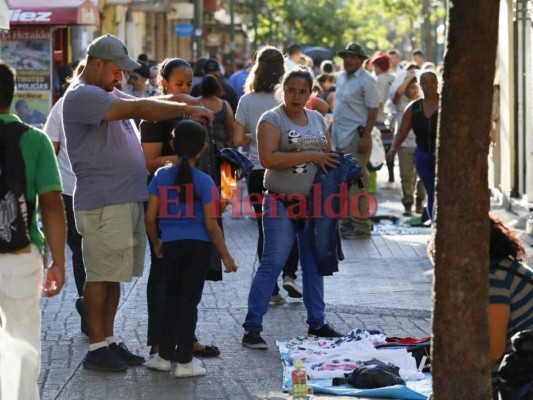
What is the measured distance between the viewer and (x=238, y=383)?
27.4 feet

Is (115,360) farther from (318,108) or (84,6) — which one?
(84,6)

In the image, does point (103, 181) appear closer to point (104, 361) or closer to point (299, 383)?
point (104, 361)

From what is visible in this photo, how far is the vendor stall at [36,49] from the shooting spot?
720 inches

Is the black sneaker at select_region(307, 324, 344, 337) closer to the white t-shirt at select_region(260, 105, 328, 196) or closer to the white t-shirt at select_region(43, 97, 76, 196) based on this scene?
the white t-shirt at select_region(260, 105, 328, 196)

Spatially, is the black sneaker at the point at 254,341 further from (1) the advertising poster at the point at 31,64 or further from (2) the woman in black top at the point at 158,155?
(1) the advertising poster at the point at 31,64

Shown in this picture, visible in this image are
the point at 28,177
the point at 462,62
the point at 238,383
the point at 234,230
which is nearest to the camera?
the point at 462,62

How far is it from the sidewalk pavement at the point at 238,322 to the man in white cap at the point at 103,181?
390mm

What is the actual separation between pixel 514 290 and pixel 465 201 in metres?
0.87

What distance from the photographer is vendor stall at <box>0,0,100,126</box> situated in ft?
60.0

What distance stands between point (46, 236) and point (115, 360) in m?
2.18

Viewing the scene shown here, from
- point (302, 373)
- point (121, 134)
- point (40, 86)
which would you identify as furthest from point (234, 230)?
point (302, 373)

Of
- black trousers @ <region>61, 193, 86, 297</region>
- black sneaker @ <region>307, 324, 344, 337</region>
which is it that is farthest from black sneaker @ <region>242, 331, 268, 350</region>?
black trousers @ <region>61, 193, 86, 297</region>

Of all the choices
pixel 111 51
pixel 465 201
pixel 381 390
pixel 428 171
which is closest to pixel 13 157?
pixel 465 201

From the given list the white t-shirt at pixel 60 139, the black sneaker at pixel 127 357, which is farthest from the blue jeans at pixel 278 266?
the white t-shirt at pixel 60 139
